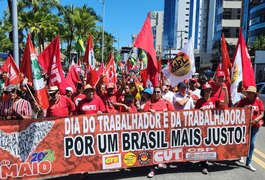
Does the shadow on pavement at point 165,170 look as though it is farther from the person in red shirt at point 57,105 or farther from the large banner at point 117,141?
the person in red shirt at point 57,105

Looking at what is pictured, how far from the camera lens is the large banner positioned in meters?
4.75

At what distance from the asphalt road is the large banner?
0.25 m

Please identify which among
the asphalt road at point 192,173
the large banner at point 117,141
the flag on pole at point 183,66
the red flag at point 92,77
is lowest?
the asphalt road at point 192,173

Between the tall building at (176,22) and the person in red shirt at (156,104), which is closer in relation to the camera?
the person in red shirt at (156,104)

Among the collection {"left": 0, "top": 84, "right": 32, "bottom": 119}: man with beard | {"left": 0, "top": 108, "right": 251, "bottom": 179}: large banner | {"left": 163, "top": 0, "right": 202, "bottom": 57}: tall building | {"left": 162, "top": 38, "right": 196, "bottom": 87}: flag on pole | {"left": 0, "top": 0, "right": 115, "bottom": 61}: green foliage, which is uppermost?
{"left": 163, "top": 0, "right": 202, "bottom": 57}: tall building

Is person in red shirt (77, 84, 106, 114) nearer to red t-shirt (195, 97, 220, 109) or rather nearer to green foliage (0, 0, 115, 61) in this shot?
red t-shirt (195, 97, 220, 109)

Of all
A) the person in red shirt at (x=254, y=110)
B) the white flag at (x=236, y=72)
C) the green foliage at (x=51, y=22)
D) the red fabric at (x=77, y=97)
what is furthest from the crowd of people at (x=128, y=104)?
the green foliage at (x=51, y=22)

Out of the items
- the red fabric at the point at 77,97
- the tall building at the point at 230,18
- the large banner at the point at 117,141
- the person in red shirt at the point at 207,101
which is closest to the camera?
the large banner at the point at 117,141

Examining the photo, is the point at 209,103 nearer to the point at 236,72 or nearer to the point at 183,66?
the point at 236,72

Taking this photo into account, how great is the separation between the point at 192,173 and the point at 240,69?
3041 millimetres

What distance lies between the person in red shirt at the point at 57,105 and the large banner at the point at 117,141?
1.57 ft

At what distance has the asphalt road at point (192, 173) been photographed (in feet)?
17.8

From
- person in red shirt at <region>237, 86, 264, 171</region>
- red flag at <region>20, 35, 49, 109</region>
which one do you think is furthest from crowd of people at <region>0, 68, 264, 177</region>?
red flag at <region>20, 35, 49, 109</region>

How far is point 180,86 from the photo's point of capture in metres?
6.46
